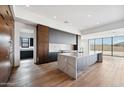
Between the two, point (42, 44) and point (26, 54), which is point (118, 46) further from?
point (26, 54)

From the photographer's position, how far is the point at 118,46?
1016cm

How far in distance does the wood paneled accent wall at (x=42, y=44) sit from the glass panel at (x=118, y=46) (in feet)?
25.5

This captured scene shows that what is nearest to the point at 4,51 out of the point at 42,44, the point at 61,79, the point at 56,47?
the point at 61,79

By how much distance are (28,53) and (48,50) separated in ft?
9.58

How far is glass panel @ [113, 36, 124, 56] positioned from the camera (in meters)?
9.89

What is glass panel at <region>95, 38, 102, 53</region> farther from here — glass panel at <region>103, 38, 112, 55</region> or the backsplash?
the backsplash

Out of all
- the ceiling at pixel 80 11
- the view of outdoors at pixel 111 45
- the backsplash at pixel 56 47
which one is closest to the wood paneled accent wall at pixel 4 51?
the ceiling at pixel 80 11

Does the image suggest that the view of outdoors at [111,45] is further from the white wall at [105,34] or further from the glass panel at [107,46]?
the white wall at [105,34]

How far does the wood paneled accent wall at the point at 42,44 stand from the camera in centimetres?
544

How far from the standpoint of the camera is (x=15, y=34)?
15.7ft

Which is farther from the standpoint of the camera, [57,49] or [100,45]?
[100,45]
